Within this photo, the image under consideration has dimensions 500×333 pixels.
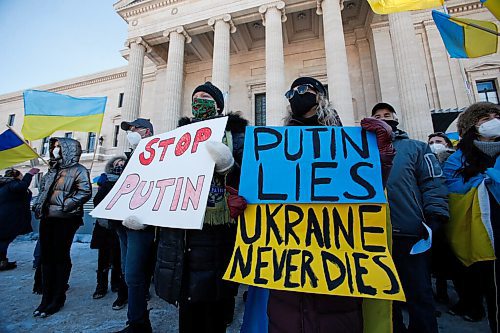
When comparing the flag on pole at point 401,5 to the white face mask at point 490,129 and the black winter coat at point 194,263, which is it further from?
the black winter coat at point 194,263

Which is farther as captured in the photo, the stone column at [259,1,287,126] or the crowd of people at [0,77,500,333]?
the stone column at [259,1,287,126]

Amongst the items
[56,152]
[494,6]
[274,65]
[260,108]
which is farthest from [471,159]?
[260,108]

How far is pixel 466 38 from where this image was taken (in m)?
4.62

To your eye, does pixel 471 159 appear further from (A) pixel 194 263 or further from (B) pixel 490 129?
(A) pixel 194 263

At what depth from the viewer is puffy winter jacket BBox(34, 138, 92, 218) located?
9.60ft

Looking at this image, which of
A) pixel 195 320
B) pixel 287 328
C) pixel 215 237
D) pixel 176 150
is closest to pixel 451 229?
pixel 287 328

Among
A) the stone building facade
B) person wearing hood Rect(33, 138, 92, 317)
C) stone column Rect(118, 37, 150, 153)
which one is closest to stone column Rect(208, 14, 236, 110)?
the stone building facade

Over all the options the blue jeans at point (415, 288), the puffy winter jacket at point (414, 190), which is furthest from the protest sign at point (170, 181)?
the blue jeans at point (415, 288)

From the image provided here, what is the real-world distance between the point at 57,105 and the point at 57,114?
0.55 feet

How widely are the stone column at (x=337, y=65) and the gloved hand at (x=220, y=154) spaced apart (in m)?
9.71

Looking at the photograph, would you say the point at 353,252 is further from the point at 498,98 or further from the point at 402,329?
the point at 498,98

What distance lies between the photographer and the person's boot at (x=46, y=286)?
284 cm

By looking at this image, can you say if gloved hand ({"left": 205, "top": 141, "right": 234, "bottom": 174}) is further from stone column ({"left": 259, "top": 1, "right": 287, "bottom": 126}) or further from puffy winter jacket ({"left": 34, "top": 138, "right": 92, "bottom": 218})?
stone column ({"left": 259, "top": 1, "right": 287, "bottom": 126})

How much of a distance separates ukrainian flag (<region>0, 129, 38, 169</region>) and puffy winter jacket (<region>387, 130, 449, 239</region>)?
5.40m
